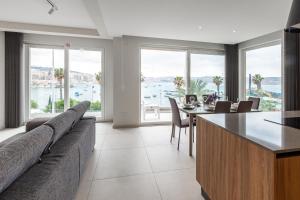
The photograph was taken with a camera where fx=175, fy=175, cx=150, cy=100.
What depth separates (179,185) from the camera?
84.7 inches

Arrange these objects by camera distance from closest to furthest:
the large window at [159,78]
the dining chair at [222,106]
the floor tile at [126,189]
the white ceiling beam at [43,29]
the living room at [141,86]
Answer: the living room at [141,86], the floor tile at [126,189], the dining chair at [222,106], the white ceiling beam at [43,29], the large window at [159,78]

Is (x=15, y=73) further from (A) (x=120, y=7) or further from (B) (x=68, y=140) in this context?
(B) (x=68, y=140)

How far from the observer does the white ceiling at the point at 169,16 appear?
3.01 m

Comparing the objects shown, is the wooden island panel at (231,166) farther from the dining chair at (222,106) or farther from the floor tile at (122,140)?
the floor tile at (122,140)

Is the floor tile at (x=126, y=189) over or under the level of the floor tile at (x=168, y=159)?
under

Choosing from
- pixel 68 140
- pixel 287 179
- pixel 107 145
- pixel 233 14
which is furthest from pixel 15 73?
→ pixel 287 179

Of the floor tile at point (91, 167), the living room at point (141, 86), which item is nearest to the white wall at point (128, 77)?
→ the living room at point (141, 86)

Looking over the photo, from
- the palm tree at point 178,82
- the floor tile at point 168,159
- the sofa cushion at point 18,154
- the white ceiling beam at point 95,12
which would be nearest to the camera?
the sofa cushion at point 18,154

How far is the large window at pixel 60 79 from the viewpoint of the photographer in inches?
207

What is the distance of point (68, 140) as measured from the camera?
1.92 m

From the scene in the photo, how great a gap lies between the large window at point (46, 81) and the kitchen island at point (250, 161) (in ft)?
16.2

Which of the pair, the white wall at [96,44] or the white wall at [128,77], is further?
the white wall at [96,44]

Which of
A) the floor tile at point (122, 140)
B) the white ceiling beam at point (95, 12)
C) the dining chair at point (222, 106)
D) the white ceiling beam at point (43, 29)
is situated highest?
the white ceiling beam at point (43, 29)

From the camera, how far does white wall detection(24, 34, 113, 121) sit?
5.07m
